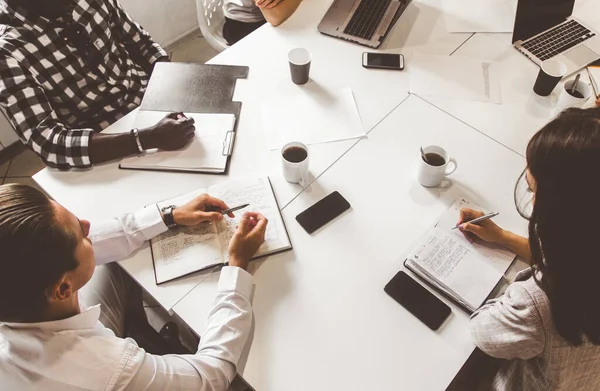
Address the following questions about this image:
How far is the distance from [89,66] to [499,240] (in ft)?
4.68

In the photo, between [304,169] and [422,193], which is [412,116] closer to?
[422,193]

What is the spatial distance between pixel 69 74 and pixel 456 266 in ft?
4.44

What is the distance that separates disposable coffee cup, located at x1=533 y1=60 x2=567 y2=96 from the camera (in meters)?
1.46

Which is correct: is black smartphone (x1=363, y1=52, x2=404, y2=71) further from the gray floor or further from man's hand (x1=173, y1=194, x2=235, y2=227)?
the gray floor

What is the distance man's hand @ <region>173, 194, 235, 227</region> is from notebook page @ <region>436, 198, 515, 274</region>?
577 mm

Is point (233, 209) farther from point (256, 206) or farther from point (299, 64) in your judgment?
point (299, 64)

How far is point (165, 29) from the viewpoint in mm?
2854

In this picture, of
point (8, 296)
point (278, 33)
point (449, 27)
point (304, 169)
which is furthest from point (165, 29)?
point (8, 296)

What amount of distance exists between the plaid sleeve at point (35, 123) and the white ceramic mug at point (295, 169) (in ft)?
1.92

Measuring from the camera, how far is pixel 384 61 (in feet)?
A: 5.33

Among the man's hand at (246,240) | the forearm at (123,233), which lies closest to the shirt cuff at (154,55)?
the forearm at (123,233)

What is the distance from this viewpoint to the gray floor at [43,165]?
5.68 feet

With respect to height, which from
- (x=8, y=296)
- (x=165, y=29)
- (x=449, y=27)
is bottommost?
(x=165, y=29)

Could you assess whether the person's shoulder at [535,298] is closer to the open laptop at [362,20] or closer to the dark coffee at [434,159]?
the dark coffee at [434,159]
